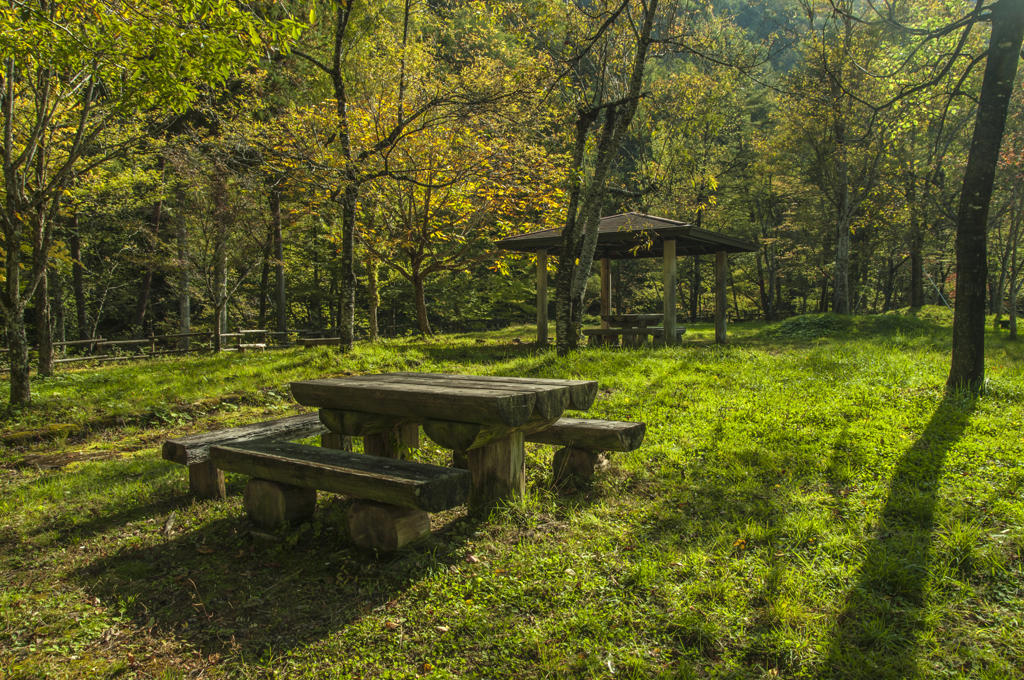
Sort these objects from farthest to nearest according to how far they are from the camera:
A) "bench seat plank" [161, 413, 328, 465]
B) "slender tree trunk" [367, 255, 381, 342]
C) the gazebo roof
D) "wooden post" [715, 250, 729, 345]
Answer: "slender tree trunk" [367, 255, 381, 342], "wooden post" [715, 250, 729, 345], the gazebo roof, "bench seat plank" [161, 413, 328, 465]

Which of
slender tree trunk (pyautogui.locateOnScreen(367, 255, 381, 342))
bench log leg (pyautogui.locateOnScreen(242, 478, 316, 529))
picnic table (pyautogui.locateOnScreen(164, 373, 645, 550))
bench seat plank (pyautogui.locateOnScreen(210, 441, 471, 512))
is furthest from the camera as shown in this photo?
slender tree trunk (pyautogui.locateOnScreen(367, 255, 381, 342))

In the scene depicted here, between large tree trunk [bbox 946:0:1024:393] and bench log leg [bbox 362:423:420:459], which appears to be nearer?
bench log leg [bbox 362:423:420:459]

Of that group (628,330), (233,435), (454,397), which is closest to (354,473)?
(454,397)

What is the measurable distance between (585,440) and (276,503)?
210 cm

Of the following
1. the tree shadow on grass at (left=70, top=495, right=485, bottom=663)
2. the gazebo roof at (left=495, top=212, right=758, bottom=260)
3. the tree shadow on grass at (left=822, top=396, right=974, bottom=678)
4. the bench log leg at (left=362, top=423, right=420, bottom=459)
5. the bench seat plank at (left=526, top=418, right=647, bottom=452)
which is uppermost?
the gazebo roof at (left=495, top=212, right=758, bottom=260)

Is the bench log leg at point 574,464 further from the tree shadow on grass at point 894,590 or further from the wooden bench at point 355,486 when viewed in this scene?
the tree shadow on grass at point 894,590

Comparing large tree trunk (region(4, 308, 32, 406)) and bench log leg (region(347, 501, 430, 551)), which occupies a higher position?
large tree trunk (region(4, 308, 32, 406))

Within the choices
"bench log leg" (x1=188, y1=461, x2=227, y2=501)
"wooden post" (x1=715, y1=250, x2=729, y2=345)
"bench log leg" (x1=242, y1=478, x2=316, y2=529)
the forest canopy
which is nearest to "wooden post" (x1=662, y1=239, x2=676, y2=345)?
"wooden post" (x1=715, y1=250, x2=729, y2=345)

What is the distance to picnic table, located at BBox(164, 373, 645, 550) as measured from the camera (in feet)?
9.77

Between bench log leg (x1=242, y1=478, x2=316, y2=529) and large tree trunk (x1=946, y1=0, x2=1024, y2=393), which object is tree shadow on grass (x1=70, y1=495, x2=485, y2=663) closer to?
bench log leg (x1=242, y1=478, x2=316, y2=529)

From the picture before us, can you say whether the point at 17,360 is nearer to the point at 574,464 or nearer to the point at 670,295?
the point at 574,464

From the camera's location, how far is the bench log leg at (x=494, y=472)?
143 inches

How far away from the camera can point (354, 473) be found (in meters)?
2.94

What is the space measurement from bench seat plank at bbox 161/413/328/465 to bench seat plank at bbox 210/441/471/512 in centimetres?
53
